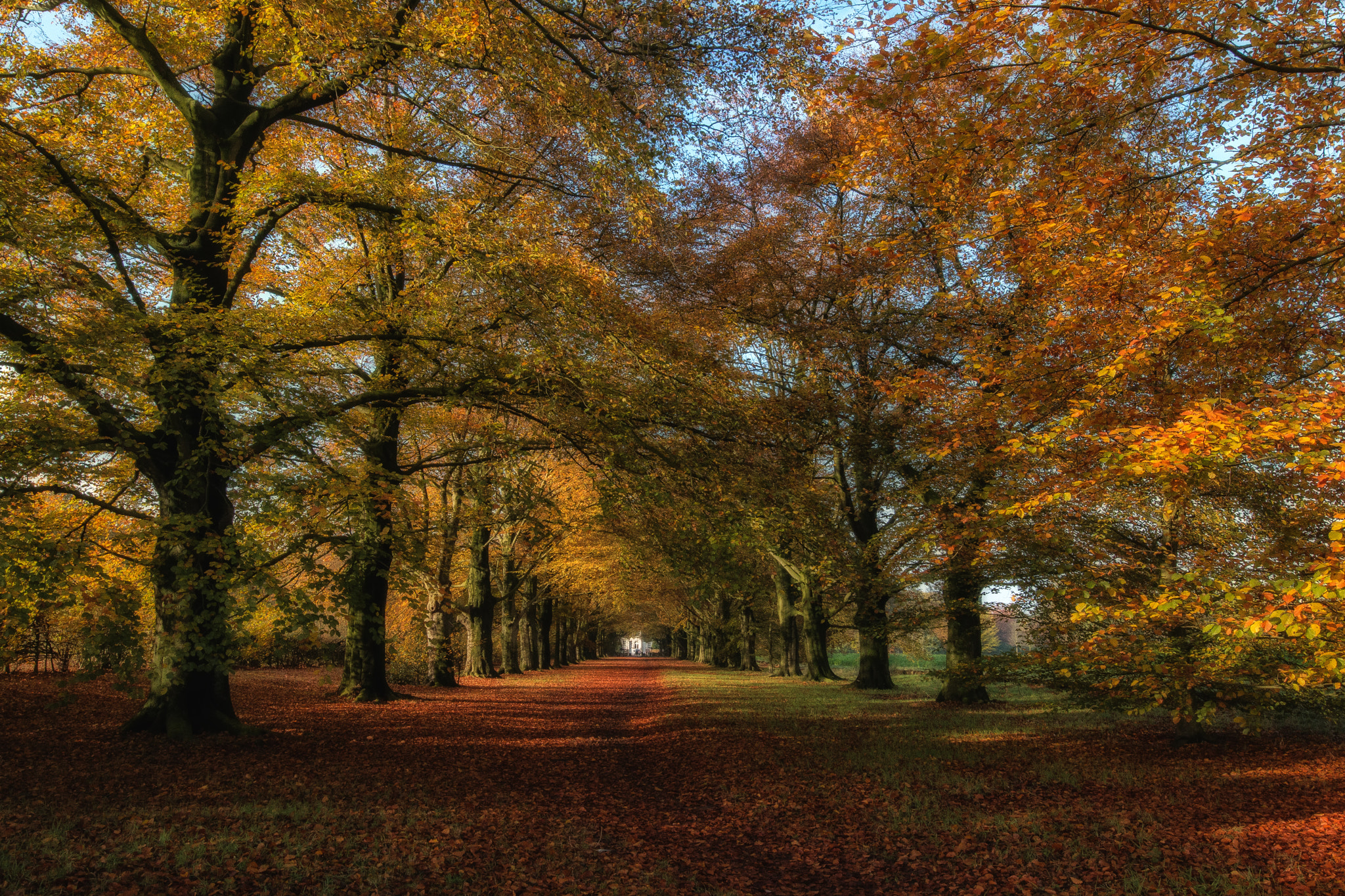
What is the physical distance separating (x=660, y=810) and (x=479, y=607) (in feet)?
64.1

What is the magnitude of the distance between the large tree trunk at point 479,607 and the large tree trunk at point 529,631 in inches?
268

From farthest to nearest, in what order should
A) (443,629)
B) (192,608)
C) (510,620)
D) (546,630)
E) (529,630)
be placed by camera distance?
(546,630)
(529,630)
(510,620)
(443,629)
(192,608)

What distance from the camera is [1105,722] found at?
46.6 feet

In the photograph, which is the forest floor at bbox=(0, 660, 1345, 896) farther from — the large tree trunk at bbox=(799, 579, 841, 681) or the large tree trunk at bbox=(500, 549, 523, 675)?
the large tree trunk at bbox=(500, 549, 523, 675)

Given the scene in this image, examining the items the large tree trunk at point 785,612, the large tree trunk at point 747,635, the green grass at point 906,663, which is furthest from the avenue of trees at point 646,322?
the green grass at point 906,663

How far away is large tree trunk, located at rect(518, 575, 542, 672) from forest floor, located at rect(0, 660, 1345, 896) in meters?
22.2

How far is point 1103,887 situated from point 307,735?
1069 centimetres

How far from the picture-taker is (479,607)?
26.3 metres

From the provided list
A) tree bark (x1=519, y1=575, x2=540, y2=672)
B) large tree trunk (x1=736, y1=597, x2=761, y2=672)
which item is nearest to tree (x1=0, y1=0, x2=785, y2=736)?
tree bark (x1=519, y1=575, x2=540, y2=672)

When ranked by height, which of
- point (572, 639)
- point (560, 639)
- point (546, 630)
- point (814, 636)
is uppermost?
→ point (814, 636)

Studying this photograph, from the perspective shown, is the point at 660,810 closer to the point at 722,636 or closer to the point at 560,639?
the point at 722,636

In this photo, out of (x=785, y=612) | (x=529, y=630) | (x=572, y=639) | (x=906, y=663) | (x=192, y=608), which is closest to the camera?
(x=192, y=608)

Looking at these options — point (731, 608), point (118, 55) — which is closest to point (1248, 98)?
point (118, 55)

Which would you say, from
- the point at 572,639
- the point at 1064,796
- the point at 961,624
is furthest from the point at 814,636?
the point at 572,639
